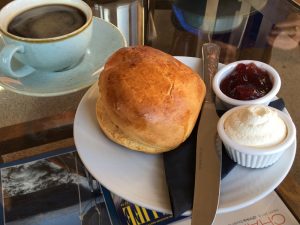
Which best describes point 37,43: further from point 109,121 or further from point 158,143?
point 158,143

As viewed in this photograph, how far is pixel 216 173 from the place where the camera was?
1.82ft

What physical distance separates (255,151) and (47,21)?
1.84 feet

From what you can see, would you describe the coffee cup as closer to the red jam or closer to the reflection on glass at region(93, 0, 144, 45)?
the reflection on glass at region(93, 0, 144, 45)

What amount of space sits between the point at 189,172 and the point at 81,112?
0.25 meters

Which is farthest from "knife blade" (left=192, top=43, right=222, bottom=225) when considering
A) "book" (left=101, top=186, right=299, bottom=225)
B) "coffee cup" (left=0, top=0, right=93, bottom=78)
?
"coffee cup" (left=0, top=0, right=93, bottom=78)

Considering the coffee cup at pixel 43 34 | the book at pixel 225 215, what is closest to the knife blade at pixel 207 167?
the book at pixel 225 215

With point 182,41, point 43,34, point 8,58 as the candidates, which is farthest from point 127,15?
point 8,58

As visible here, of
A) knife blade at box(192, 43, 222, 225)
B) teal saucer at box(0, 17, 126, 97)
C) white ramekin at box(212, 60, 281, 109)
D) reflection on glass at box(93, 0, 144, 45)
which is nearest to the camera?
knife blade at box(192, 43, 222, 225)

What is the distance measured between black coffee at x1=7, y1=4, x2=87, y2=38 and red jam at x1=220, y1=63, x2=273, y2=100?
1.19 feet

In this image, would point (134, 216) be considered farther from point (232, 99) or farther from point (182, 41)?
point (182, 41)

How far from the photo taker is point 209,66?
748mm

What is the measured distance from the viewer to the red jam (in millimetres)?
656

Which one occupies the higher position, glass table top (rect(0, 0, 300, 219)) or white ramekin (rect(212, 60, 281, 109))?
white ramekin (rect(212, 60, 281, 109))

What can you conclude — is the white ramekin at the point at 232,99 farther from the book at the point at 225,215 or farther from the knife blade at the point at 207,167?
the book at the point at 225,215
